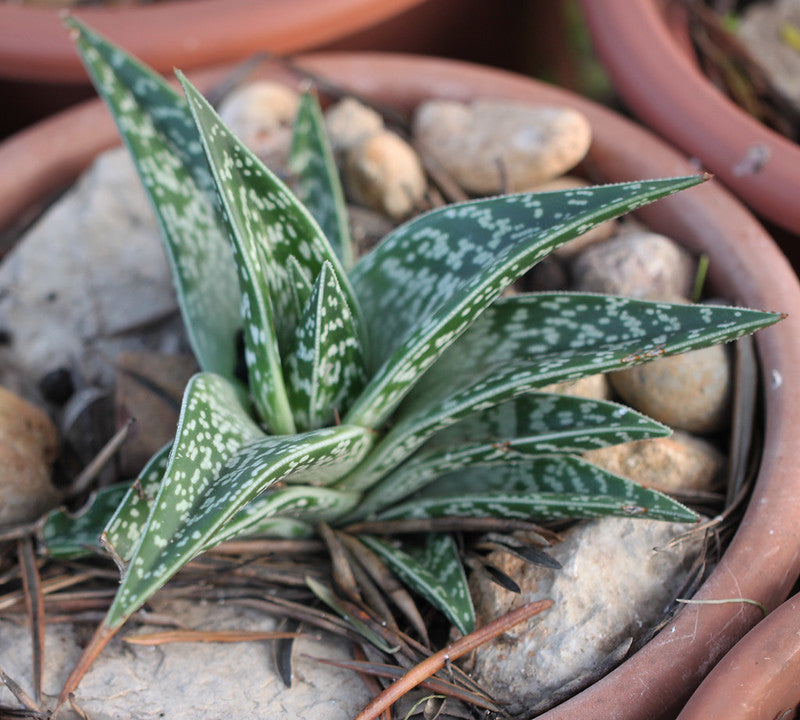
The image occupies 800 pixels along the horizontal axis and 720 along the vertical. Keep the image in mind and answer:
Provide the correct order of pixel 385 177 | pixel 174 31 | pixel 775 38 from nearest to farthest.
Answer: pixel 385 177, pixel 174 31, pixel 775 38

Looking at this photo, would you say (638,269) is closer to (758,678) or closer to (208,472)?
(758,678)

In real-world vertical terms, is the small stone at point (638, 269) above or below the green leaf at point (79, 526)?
above

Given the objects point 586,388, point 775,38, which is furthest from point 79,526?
point 775,38

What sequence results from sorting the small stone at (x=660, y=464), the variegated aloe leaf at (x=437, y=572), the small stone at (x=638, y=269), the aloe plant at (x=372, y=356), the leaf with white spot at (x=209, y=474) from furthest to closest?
1. the small stone at (x=638, y=269)
2. the small stone at (x=660, y=464)
3. the variegated aloe leaf at (x=437, y=572)
4. the aloe plant at (x=372, y=356)
5. the leaf with white spot at (x=209, y=474)

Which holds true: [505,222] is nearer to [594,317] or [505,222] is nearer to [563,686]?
[594,317]

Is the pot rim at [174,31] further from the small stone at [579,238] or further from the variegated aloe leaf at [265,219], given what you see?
the variegated aloe leaf at [265,219]

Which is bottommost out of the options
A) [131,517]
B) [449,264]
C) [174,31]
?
[131,517]

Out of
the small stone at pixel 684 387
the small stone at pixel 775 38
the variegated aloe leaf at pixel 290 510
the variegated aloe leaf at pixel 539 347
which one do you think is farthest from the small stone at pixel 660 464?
the small stone at pixel 775 38
